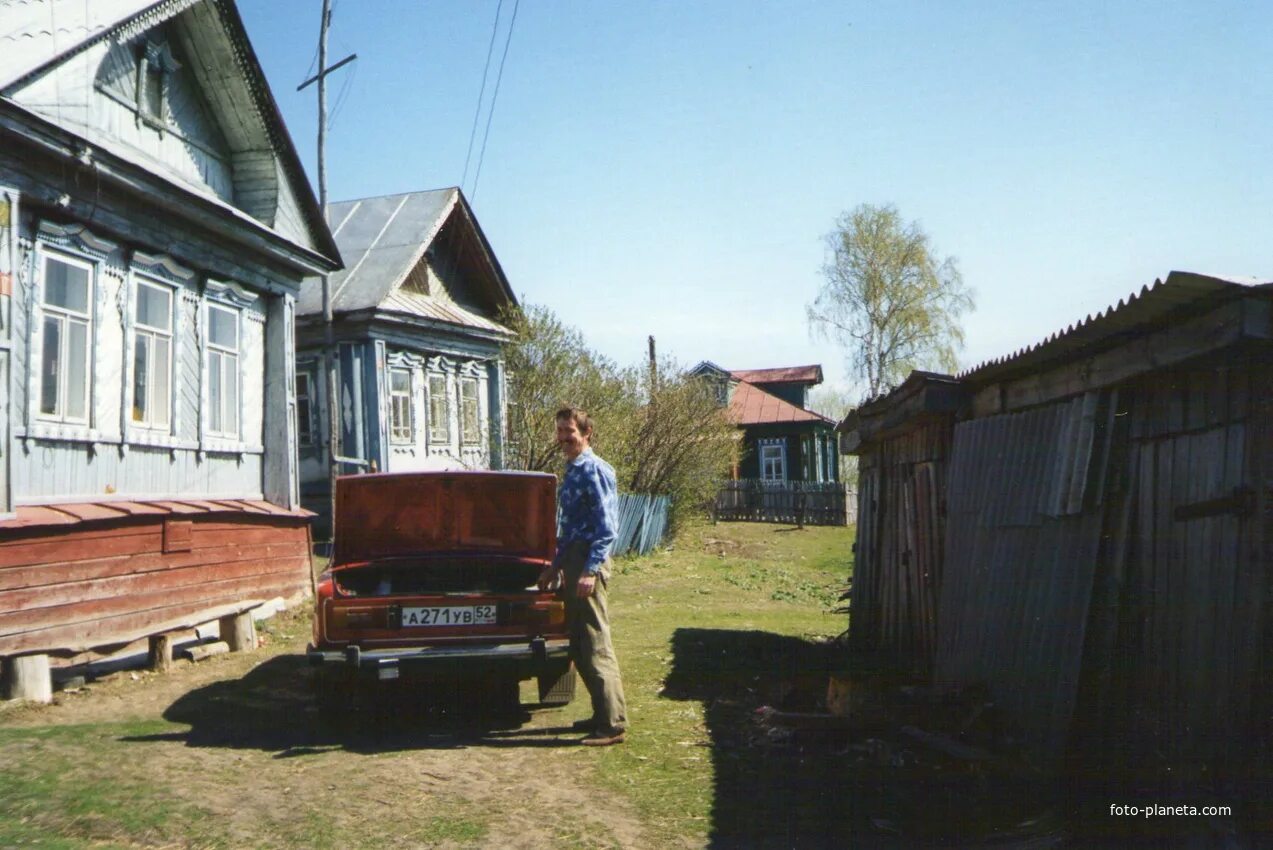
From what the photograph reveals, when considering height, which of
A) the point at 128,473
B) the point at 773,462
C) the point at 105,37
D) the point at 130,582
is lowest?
the point at 130,582

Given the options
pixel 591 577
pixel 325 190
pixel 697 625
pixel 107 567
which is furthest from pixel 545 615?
pixel 325 190

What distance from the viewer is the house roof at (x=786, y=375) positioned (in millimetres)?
48000

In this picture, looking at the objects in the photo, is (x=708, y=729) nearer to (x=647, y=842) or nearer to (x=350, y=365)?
(x=647, y=842)

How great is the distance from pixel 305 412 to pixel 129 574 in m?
10.4

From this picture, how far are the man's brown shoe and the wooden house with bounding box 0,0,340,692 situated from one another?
16.0ft

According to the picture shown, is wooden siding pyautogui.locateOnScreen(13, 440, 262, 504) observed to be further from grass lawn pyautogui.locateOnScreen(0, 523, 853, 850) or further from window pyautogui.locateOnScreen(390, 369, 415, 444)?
window pyautogui.locateOnScreen(390, 369, 415, 444)

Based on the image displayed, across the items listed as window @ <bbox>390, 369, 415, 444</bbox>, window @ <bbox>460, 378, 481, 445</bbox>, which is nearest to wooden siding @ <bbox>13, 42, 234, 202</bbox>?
window @ <bbox>390, 369, 415, 444</bbox>

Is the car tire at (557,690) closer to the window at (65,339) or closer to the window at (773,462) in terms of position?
the window at (65,339)

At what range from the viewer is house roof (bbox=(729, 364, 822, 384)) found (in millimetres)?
48000

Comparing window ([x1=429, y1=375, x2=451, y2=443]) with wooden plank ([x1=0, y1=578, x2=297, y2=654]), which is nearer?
wooden plank ([x1=0, y1=578, x2=297, y2=654])

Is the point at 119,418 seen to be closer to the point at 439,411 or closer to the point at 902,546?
the point at 902,546

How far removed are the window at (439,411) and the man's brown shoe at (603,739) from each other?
15683 millimetres

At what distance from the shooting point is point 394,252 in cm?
2092

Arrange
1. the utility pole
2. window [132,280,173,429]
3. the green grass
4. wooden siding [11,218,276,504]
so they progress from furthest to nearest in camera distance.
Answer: the utility pole → window [132,280,173,429] → wooden siding [11,218,276,504] → the green grass
